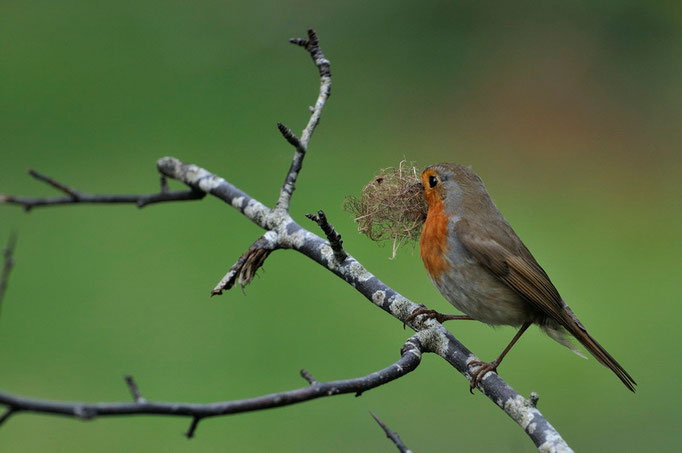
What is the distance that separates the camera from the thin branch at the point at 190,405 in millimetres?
1456

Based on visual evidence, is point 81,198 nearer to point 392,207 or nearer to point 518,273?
point 392,207

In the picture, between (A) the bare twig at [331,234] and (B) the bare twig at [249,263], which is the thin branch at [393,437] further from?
(B) the bare twig at [249,263]

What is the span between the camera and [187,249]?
23.6ft

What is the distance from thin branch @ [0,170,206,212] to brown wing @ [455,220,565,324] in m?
0.97

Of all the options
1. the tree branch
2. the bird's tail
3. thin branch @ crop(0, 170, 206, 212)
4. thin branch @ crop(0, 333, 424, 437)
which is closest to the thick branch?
the tree branch

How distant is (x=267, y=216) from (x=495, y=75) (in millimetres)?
7363

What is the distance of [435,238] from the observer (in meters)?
3.01

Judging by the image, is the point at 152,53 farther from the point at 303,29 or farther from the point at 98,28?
the point at 303,29

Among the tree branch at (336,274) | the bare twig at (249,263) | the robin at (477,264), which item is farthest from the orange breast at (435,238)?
the bare twig at (249,263)

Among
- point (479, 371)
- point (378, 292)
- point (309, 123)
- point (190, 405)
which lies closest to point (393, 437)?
point (479, 371)

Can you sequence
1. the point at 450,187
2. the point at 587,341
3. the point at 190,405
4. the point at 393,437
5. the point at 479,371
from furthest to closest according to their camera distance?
the point at 450,187, the point at 587,341, the point at 479,371, the point at 393,437, the point at 190,405

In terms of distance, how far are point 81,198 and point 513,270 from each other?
144 centimetres

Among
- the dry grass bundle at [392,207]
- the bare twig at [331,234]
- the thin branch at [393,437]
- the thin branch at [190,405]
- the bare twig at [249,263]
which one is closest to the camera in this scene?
the thin branch at [190,405]

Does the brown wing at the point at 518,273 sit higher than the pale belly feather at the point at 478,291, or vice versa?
the brown wing at the point at 518,273
